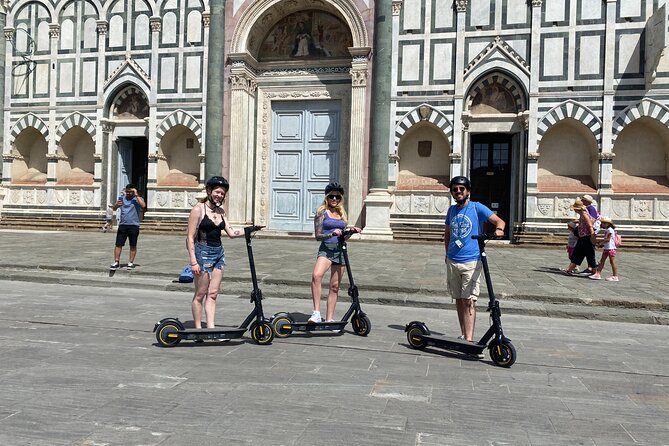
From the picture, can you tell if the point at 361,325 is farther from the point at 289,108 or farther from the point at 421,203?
the point at 289,108

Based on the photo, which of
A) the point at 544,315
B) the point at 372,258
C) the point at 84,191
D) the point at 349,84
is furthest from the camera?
the point at 84,191

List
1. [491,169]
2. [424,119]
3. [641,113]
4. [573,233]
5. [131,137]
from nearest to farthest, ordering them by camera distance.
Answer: [573,233], [641,113], [424,119], [491,169], [131,137]

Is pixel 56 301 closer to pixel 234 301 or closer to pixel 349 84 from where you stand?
pixel 234 301

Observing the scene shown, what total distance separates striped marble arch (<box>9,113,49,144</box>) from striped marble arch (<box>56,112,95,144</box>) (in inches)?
25.1

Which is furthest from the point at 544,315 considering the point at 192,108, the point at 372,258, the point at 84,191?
the point at 84,191

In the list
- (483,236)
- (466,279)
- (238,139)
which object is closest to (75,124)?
(238,139)

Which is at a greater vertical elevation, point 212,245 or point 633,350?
point 212,245

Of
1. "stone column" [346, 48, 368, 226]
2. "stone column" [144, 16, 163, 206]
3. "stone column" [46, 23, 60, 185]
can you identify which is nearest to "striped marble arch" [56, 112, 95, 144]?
"stone column" [46, 23, 60, 185]

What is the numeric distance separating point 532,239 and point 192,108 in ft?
42.8

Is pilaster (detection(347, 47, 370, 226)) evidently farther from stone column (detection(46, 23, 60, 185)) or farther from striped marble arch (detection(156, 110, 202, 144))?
stone column (detection(46, 23, 60, 185))

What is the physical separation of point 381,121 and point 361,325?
13306mm

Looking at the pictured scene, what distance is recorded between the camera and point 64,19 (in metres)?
21.3

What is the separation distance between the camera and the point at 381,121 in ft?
59.4

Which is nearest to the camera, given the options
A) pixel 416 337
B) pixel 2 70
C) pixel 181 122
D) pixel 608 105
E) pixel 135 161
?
pixel 416 337
